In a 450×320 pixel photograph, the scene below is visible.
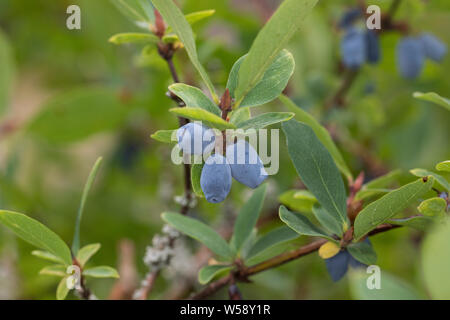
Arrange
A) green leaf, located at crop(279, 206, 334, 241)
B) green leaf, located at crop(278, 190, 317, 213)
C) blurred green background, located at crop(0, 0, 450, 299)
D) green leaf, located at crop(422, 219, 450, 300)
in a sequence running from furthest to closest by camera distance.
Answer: blurred green background, located at crop(0, 0, 450, 299) < green leaf, located at crop(278, 190, 317, 213) < green leaf, located at crop(279, 206, 334, 241) < green leaf, located at crop(422, 219, 450, 300)

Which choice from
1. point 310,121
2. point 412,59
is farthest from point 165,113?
point 310,121

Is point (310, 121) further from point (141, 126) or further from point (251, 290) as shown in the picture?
point (141, 126)

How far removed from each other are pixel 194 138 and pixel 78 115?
2.33 feet

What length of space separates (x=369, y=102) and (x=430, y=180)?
0.56 m

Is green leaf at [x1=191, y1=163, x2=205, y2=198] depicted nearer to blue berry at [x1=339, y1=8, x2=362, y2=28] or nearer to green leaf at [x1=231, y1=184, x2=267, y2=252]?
green leaf at [x1=231, y1=184, x2=267, y2=252]

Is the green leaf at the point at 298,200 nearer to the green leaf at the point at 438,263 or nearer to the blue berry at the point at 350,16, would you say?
the green leaf at the point at 438,263

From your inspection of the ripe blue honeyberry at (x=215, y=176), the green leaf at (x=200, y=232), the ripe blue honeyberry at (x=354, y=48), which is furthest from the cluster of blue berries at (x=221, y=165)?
the ripe blue honeyberry at (x=354, y=48)

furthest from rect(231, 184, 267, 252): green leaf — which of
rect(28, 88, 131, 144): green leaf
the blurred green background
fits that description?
rect(28, 88, 131, 144): green leaf

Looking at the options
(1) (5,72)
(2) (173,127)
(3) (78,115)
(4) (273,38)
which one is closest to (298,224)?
(4) (273,38)

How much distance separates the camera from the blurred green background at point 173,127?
102 cm

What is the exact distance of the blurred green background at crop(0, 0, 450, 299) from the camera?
3.35ft

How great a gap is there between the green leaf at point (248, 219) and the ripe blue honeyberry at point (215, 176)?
149mm

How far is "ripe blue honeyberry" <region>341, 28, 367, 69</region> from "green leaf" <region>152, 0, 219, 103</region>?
425 millimetres
